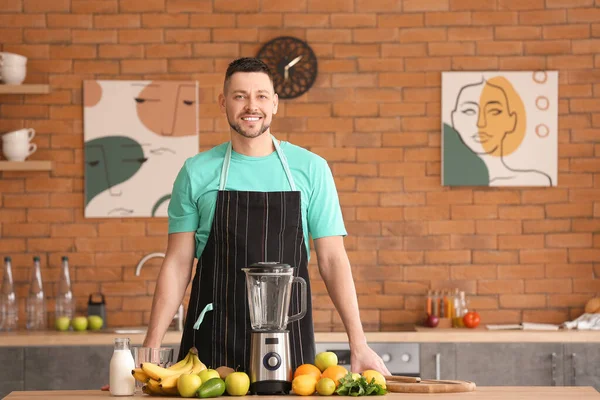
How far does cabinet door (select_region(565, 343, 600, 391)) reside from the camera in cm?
451

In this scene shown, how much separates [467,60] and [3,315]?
112 inches

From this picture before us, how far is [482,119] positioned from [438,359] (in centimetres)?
138

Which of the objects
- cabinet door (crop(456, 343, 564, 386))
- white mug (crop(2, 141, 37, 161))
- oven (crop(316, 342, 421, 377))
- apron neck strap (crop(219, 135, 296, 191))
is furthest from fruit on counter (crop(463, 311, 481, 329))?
white mug (crop(2, 141, 37, 161))

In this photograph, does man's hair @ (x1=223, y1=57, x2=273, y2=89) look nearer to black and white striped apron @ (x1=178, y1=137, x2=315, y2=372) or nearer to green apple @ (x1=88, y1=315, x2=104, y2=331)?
black and white striped apron @ (x1=178, y1=137, x2=315, y2=372)

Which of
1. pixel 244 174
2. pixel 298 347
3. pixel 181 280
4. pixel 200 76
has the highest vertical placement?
pixel 200 76

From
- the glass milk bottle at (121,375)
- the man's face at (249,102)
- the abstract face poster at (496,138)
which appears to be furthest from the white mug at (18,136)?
the glass milk bottle at (121,375)

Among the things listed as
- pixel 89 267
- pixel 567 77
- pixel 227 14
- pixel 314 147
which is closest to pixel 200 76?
pixel 227 14

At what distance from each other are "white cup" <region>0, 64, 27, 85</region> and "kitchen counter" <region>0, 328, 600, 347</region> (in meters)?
1.35

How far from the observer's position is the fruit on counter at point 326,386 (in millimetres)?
2302

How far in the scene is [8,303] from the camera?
16.0 feet

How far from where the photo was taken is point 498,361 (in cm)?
452

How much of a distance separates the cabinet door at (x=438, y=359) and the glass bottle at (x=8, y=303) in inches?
84.1

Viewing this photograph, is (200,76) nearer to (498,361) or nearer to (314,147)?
(314,147)

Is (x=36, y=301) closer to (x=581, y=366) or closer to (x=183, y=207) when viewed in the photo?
(x=183, y=207)
